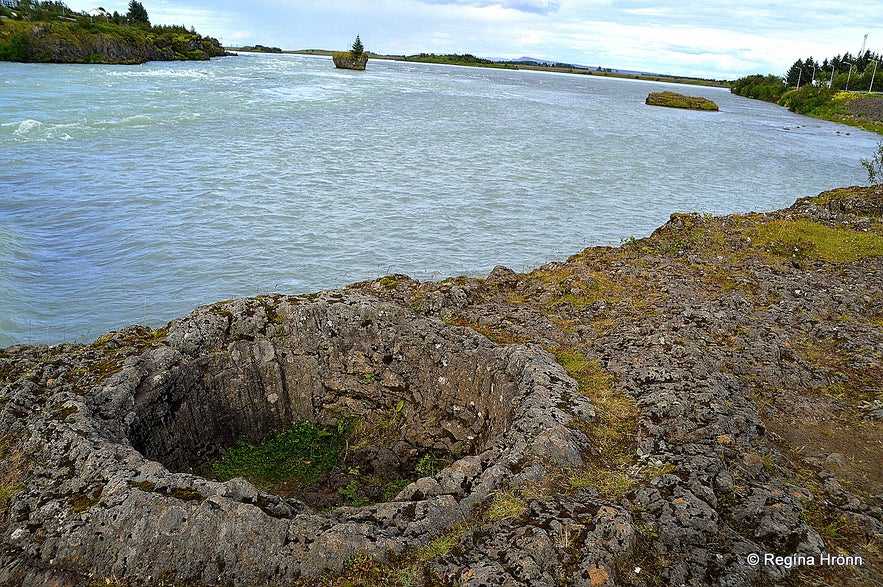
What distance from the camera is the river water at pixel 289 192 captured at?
17.4 m

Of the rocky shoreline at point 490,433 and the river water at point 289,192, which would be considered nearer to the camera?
the rocky shoreline at point 490,433

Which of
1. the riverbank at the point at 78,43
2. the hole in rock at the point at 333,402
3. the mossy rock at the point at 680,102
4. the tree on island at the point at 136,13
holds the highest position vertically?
the tree on island at the point at 136,13

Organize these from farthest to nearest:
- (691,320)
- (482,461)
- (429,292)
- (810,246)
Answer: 1. (810,246)
2. (429,292)
3. (691,320)
4. (482,461)

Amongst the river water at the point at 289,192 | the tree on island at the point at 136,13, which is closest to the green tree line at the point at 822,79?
the river water at the point at 289,192

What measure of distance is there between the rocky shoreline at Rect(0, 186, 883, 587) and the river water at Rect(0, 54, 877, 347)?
689cm

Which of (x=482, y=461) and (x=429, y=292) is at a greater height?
(x=429, y=292)

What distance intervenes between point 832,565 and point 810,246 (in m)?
13.5

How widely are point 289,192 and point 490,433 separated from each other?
70.5 feet

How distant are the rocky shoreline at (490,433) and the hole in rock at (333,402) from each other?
4cm

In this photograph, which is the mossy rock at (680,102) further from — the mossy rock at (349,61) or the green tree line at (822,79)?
the mossy rock at (349,61)

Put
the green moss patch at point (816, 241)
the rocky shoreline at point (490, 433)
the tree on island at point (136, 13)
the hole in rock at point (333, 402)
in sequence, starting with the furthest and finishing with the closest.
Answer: the tree on island at point (136, 13)
the green moss patch at point (816, 241)
the hole in rock at point (333, 402)
the rocky shoreline at point (490, 433)

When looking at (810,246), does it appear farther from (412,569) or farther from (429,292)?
(412,569)

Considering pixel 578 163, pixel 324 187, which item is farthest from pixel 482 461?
pixel 578 163

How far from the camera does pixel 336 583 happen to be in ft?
18.5
